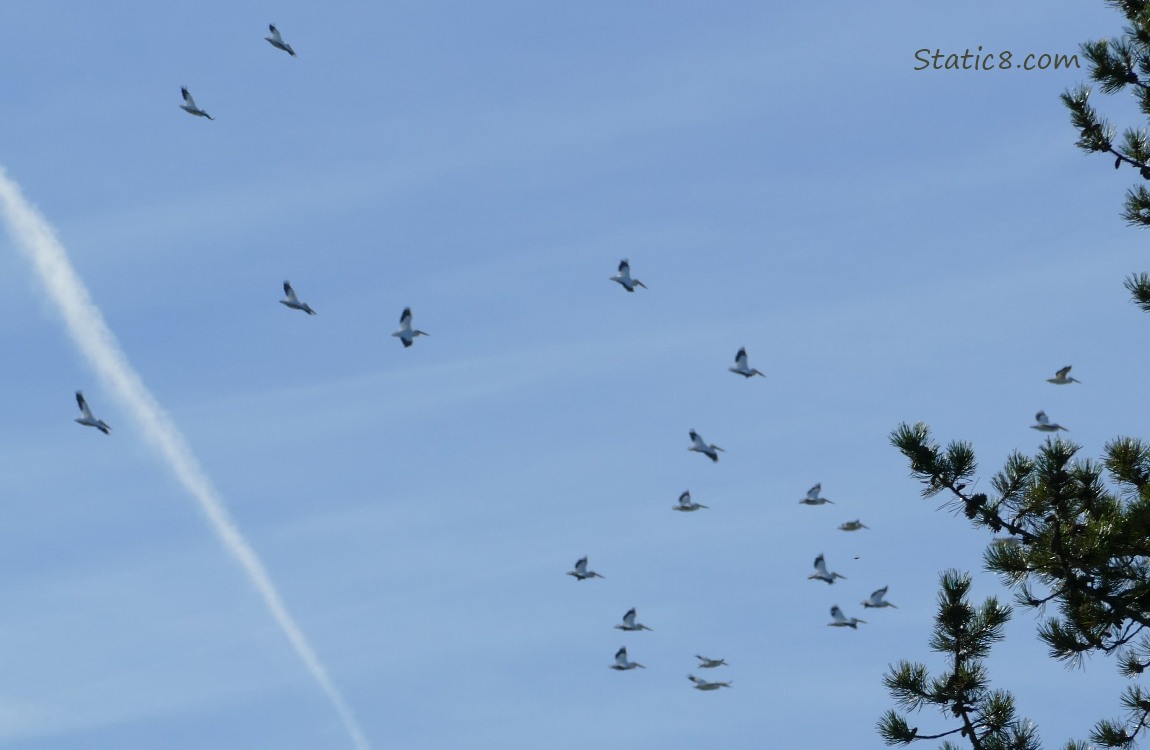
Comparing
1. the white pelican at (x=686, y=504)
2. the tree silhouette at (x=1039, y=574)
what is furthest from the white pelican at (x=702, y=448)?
the tree silhouette at (x=1039, y=574)

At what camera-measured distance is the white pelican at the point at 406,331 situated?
60250 mm

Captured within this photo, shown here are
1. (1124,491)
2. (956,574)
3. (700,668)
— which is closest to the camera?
(956,574)

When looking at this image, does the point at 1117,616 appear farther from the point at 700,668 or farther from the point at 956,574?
the point at 700,668

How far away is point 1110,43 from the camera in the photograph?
3503 centimetres

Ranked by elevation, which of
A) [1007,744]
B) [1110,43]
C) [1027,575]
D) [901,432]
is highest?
[1110,43]

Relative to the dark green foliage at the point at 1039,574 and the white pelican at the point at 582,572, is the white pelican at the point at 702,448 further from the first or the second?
the dark green foliage at the point at 1039,574

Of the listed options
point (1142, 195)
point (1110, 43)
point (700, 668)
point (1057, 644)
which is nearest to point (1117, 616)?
point (1057, 644)

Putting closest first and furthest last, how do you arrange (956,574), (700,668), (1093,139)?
(956,574) → (1093,139) → (700,668)

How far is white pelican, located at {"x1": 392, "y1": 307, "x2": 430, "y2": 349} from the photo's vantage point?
198 feet

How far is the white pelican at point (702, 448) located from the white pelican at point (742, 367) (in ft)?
11.7

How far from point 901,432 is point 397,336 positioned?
3348 cm

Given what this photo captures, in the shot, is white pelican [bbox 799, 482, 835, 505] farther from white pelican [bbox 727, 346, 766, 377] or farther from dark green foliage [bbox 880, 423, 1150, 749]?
dark green foliage [bbox 880, 423, 1150, 749]

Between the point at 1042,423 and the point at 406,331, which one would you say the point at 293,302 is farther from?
the point at 1042,423

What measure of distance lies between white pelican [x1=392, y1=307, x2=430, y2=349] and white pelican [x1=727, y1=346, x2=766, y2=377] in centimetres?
1025
